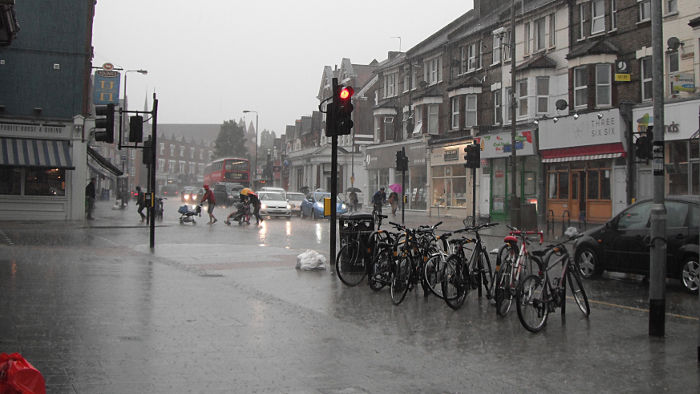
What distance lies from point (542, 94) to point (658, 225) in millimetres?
24130

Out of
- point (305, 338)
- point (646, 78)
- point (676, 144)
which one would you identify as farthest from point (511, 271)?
point (646, 78)

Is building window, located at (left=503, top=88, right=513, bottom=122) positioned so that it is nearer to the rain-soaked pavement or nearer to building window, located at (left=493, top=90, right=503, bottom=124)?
building window, located at (left=493, top=90, right=503, bottom=124)

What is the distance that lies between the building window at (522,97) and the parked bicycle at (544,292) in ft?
77.8

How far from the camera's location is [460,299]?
9.13 meters

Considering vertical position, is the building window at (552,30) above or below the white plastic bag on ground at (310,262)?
above

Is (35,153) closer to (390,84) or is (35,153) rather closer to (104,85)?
(104,85)

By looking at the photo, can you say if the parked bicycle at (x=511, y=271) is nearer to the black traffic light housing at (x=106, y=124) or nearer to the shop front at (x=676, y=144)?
the black traffic light housing at (x=106, y=124)

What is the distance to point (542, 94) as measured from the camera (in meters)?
30.3

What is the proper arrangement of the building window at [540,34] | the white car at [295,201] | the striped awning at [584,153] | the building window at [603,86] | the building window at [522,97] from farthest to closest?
the white car at [295,201] < the building window at [522,97] < the building window at [540,34] < the building window at [603,86] < the striped awning at [584,153]

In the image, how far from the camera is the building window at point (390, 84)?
47.7 metres

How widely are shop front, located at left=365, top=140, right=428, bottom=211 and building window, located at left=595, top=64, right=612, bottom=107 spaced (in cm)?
1596

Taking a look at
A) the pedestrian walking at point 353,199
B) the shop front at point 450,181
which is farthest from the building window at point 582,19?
the pedestrian walking at point 353,199

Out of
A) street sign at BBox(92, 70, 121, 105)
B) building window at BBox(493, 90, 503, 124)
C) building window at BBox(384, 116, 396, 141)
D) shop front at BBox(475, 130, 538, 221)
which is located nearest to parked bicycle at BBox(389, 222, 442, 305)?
shop front at BBox(475, 130, 538, 221)

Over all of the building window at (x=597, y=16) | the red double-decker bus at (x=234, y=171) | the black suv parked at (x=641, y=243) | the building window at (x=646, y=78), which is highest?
the building window at (x=597, y=16)
